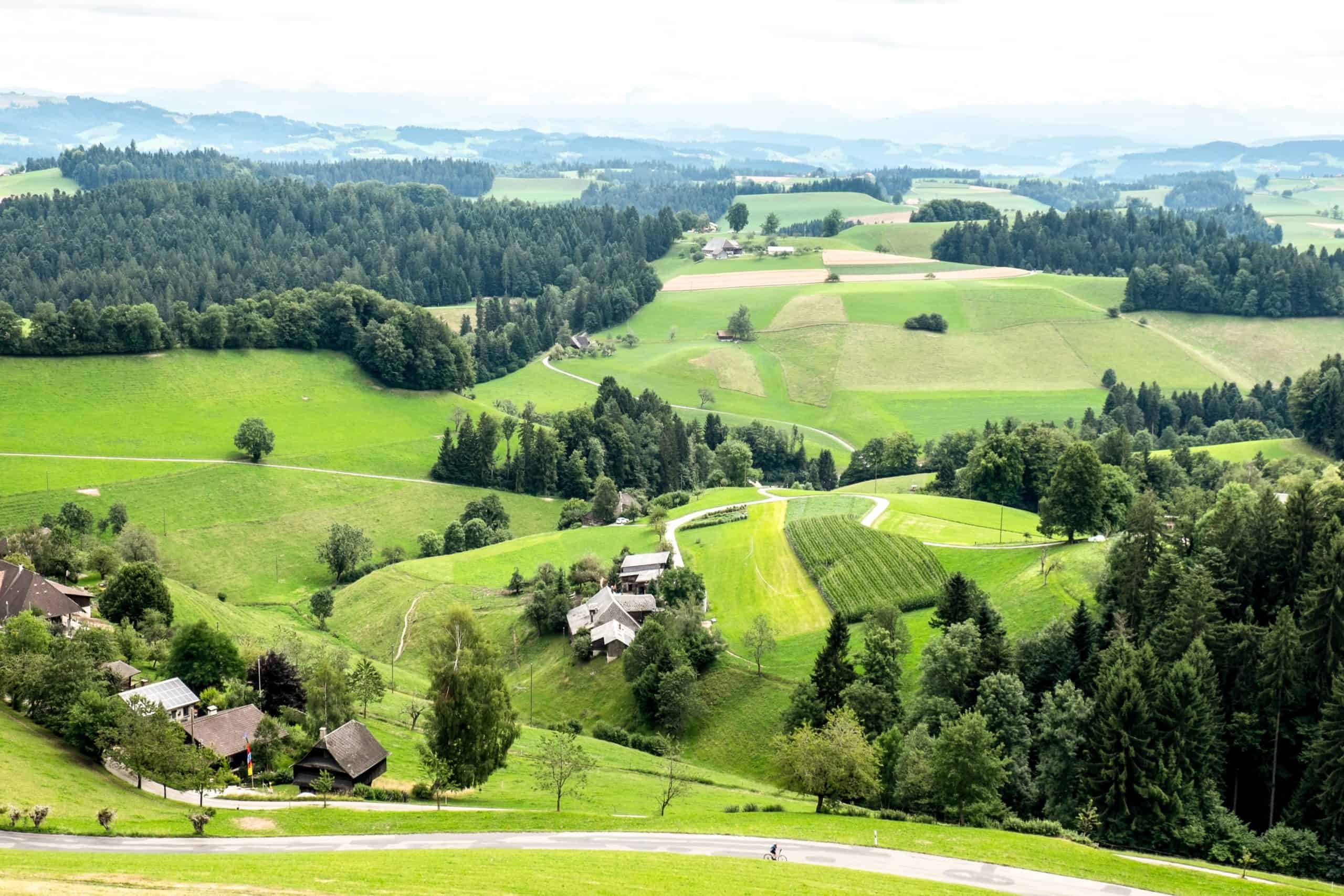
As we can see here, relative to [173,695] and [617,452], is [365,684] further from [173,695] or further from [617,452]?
[617,452]

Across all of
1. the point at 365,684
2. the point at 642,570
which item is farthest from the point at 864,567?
the point at 365,684

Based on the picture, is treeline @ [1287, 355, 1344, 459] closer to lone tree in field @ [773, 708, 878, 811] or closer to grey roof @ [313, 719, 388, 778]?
lone tree in field @ [773, 708, 878, 811]

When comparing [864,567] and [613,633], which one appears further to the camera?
[864,567]

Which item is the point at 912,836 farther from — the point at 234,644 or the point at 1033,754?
the point at 234,644

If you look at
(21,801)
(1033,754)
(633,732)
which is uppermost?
(21,801)

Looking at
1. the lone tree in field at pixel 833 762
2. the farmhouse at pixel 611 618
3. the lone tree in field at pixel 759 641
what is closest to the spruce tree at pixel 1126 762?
the lone tree in field at pixel 833 762

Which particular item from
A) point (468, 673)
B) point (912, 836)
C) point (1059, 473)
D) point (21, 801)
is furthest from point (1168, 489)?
point (21, 801)
